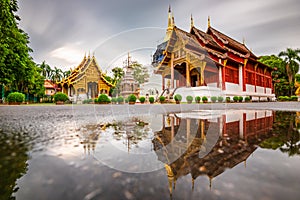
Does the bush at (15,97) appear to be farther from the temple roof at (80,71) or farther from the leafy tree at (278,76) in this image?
the leafy tree at (278,76)

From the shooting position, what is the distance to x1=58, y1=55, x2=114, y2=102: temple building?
25.7m

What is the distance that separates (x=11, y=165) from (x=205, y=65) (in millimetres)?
17949

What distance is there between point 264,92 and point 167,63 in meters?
17.9

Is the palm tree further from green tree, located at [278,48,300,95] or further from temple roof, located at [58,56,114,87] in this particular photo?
temple roof, located at [58,56,114,87]

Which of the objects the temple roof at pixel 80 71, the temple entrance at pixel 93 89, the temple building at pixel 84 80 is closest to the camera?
the temple roof at pixel 80 71

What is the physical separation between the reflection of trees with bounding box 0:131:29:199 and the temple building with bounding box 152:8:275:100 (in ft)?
51.2

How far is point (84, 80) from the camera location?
85.7 ft

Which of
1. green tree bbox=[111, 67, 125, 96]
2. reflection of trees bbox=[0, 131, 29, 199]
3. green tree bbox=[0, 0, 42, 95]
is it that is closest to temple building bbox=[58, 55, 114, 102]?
green tree bbox=[111, 67, 125, 96]

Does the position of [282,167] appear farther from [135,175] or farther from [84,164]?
[84,164]

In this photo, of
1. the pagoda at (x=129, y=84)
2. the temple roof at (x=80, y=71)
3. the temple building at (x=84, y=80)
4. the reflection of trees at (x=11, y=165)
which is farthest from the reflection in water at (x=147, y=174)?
the temple roof at (x=80, y=71)

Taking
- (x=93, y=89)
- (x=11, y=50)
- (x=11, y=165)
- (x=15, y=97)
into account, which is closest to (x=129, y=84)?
(x=93, y=89)

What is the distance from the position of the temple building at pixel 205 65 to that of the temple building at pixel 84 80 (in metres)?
10.1

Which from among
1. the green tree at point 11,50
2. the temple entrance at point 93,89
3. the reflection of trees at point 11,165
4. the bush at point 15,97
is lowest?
the reflection of trees at point 11,165

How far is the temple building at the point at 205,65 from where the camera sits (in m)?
17.3
